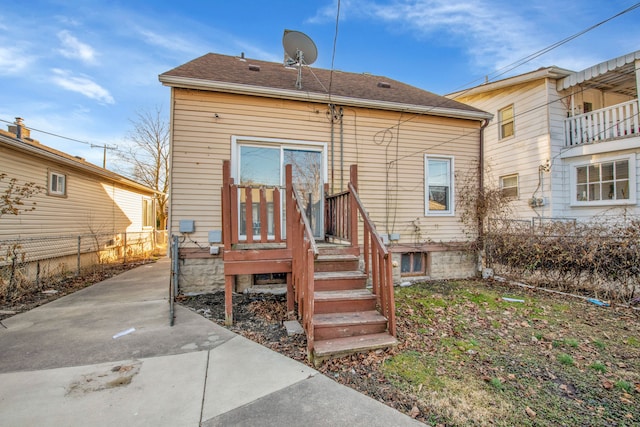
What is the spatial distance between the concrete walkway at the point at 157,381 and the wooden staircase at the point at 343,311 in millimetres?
400

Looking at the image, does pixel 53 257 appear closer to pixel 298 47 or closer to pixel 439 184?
pixel 298 47

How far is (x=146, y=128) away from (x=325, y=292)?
18.9 metres

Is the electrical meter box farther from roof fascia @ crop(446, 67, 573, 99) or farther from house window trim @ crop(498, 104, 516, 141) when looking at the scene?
roof fascia @ crop(446, 67, 573, 99)

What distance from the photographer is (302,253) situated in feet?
11.2

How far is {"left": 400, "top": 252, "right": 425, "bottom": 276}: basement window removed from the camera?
6.74m

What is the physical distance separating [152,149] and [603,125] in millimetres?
20977

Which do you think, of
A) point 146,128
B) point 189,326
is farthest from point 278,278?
point 146,128

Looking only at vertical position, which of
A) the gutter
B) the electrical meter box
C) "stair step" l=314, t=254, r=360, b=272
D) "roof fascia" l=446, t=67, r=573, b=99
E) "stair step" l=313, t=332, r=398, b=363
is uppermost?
"roof fascia" l=446, t=67, r=573, b=99

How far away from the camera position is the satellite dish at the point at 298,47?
240 inches

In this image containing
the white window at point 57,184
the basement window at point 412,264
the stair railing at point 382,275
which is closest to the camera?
the stair railing at point 382,275

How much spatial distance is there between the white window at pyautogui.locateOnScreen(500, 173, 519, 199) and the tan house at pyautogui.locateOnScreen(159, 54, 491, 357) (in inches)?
138

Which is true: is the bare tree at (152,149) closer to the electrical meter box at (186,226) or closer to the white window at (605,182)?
the electrical meter box at (186,226)

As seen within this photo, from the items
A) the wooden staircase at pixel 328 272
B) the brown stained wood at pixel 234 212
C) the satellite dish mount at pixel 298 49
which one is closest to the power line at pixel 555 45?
the wooden staircase at pixel 328 272

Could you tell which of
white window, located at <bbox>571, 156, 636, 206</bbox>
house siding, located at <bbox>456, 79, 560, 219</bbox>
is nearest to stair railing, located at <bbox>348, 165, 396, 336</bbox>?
house siding, located at <bbox>456, 79, 560, 219</bbox>
